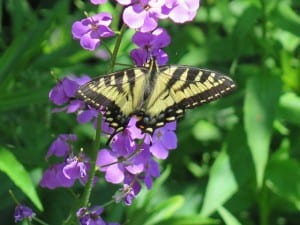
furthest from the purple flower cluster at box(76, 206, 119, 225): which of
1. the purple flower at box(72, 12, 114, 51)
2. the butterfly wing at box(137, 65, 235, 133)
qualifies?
the purple flower at box(72, 12, 114, 51)

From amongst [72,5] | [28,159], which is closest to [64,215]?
[28,159]

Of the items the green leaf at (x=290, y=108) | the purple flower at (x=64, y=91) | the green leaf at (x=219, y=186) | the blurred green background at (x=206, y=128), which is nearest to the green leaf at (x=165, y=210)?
the blurred green background at (x=206, y=128)

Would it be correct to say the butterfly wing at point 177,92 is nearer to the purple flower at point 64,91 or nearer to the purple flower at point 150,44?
the purple flower at point 150,44

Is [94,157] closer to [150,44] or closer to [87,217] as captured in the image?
[87,217]

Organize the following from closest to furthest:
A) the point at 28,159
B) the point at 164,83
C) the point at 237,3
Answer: the point at 164,83, the point at 28,159, the point at 237,3

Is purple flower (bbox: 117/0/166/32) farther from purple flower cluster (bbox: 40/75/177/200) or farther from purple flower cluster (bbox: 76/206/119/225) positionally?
purple flower cluster (bbox: 76/206/119/225)

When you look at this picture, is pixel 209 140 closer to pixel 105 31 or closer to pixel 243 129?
pixel 243 129
